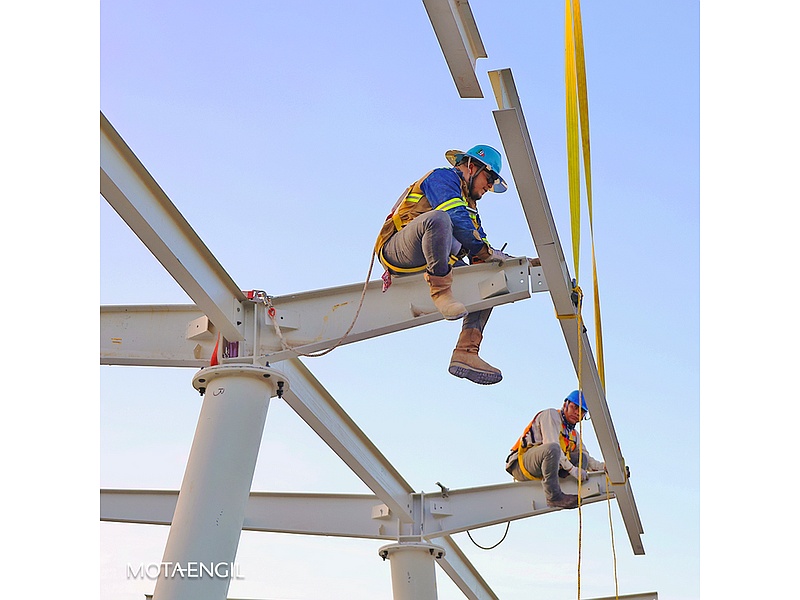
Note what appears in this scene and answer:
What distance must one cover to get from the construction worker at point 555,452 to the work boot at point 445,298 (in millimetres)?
3419

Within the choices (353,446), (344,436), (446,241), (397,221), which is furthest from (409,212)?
(353,446)

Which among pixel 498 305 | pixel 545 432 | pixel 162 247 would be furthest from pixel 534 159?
pixel 545 432

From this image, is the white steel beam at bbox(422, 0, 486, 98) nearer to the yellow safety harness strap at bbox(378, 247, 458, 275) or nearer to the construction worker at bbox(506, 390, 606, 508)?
the yellow safety harness strap at bbox(378, 247, 458, 275)

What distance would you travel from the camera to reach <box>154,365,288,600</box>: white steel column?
7477 millimetres

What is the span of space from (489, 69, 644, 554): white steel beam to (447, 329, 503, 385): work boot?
2.06ft

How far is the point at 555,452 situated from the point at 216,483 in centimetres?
450

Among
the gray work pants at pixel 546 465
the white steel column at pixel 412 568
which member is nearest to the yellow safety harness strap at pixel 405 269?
the gray work pants at pixel 546 465

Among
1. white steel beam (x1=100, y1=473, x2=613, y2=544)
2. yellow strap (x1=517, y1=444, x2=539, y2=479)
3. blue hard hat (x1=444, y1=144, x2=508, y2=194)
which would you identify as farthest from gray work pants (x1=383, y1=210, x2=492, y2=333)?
white steel beam (x1=100, y1=473, x2=613, y2=544)

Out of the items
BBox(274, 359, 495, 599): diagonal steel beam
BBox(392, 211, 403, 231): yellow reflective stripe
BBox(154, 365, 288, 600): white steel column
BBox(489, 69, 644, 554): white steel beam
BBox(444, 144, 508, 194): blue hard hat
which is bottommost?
BBox(154, 365, 288, 600): white steel column

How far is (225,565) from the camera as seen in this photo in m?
7.61

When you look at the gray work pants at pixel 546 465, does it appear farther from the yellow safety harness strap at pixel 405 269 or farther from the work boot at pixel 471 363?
the yellow safety harness strap at pixel 405 269

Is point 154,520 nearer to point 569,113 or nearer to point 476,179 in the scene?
point 476,179

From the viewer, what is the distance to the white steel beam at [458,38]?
5.34 metres

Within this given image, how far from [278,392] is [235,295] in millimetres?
824
